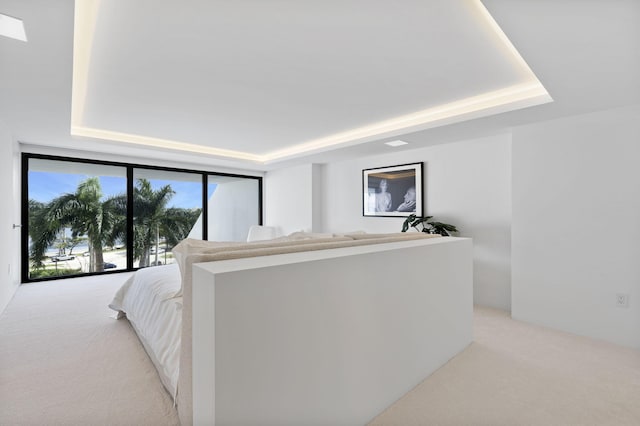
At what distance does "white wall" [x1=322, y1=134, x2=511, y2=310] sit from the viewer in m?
3.74

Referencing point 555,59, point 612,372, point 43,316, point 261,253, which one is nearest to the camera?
point 261,253

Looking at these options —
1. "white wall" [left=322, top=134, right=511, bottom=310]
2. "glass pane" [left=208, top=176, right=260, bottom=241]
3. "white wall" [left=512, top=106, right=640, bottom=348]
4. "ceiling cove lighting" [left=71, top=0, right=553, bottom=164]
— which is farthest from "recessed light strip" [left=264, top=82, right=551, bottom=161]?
"glass pane" [left=208, top=176, right=260, bottom=241]

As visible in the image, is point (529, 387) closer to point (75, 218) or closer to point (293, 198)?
point (293, 198)

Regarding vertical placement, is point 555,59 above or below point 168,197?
above

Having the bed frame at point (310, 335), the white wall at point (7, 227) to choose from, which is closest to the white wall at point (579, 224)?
the bed frame at point (310, 335)

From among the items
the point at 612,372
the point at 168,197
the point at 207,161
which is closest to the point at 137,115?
the point at 207,161

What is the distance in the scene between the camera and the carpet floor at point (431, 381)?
69.2 inches

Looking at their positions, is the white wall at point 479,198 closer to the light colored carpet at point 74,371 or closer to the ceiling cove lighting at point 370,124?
the ceiling cove lighting at point 370,124

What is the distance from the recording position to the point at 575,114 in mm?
2949

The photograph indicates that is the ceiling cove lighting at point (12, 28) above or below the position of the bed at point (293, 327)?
above

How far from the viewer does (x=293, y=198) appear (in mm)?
6449

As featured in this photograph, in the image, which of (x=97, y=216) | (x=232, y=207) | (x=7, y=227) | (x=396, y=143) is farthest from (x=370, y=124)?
(x=97, y=216)

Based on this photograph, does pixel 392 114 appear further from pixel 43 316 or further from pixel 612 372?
pixel 43 316

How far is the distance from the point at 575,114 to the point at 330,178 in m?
3.81
